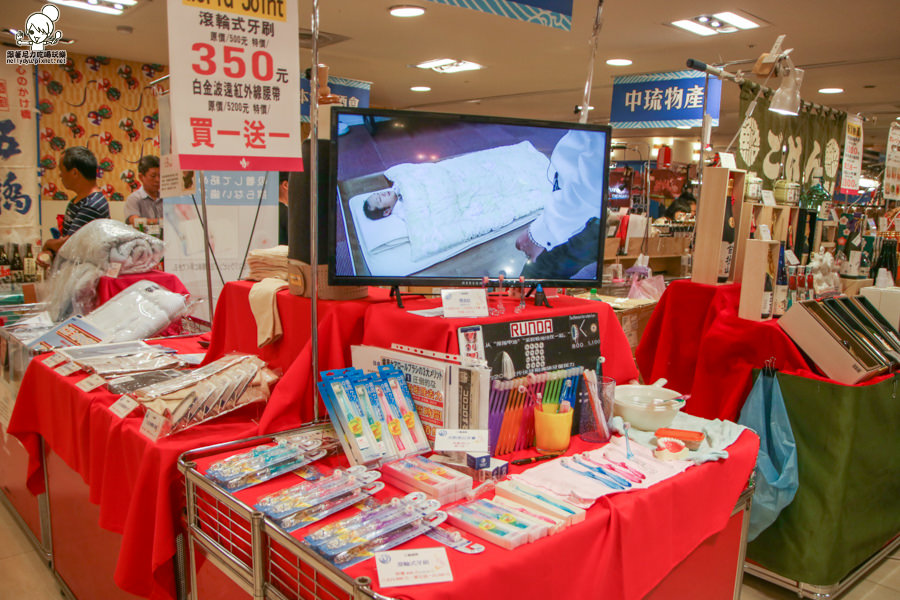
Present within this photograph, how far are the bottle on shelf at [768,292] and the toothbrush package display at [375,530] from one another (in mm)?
1952

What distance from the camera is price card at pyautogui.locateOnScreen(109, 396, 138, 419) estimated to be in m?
1.82

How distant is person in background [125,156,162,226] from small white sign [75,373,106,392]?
3123 mm

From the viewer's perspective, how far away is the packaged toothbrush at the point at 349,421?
1581 millimetres

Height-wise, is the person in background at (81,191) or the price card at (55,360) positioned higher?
the person in background at (81,191)

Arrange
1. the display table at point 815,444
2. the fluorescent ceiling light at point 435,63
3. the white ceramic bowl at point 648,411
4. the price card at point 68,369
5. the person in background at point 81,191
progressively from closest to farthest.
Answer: the white ceramic bowl at point 648,411
the price card at point 68,369
the display table at point 815,444
the person in background at point 81,191
the fluorescent ceiling light at point 435,63

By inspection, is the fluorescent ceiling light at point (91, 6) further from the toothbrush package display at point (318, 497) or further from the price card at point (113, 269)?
the toothbrush package display at point (318, 497)

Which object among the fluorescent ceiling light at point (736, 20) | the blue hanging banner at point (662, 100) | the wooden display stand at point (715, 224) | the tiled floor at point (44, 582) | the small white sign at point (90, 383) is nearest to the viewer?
the small white sign at point (90, 383)

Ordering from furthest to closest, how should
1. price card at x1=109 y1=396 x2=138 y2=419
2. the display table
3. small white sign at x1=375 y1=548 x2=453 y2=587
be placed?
1. the display table
2. price card at x1=109 y1=396 x2=138 y2=419
3. small white sign at x1=375 y1=548 x2=453 y2=587

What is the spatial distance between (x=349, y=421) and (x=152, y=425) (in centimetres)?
57

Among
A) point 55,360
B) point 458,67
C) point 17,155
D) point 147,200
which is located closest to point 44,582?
point 55,360

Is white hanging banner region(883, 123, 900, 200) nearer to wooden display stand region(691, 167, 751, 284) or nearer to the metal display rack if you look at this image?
wooden display stand region(691, 167, 751, 284)

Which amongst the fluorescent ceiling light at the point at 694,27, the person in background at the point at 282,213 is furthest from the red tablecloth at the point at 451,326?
the fluorescent ceiling light at the point at 694,27

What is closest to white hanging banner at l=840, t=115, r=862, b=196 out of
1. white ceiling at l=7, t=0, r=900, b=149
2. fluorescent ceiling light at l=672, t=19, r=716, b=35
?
white ceiling at l=7, t=0, r=900, b=149

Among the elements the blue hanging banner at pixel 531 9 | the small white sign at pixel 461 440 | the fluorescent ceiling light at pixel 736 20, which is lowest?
the small white sign at pixel 461 440
